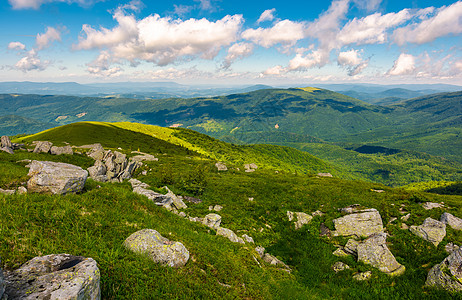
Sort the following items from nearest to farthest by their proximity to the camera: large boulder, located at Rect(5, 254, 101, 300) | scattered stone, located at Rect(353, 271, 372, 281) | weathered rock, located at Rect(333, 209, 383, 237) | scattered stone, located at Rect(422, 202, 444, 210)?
large boulder, located at Rect(5, 254, 101, 300)
scattered stone, located at Rect(353, 271, 372, 281)
weathered rock, located at Rect(333, 209, 383, 237)
scattered stone, located at Rect(422, 202, 444, 210)

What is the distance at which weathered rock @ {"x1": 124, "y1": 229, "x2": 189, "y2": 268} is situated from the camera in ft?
27.3

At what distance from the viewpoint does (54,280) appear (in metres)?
5.16

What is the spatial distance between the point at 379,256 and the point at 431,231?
650cm

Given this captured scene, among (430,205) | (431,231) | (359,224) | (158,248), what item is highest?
(158,248)

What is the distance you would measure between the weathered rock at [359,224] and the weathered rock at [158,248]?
56.3 feet

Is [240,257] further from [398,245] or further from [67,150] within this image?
[67,150]

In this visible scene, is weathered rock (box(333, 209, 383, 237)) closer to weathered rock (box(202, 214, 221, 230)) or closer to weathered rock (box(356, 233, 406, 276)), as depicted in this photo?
weathered rock (box(356, 233, 406, 276))

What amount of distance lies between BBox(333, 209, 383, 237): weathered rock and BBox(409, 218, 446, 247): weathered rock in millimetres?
2717

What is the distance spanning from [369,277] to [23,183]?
26.8 m

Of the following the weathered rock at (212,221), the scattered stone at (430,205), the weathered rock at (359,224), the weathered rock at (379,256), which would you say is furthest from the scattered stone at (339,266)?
the scattered stone at (430,205)

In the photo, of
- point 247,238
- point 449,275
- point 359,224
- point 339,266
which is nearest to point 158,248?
point 247,238

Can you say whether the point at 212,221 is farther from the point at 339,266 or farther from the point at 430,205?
the point at 430,205

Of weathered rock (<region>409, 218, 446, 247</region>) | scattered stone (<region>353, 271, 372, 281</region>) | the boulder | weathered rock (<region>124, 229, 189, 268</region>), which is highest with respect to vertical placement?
weathered rock (<region>124, 229, 189, 268</region>)

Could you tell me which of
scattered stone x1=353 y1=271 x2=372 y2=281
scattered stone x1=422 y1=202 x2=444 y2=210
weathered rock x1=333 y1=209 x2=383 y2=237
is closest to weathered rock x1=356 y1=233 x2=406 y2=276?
scattered stone x1=353 y1=271 x2=372 y2=281
